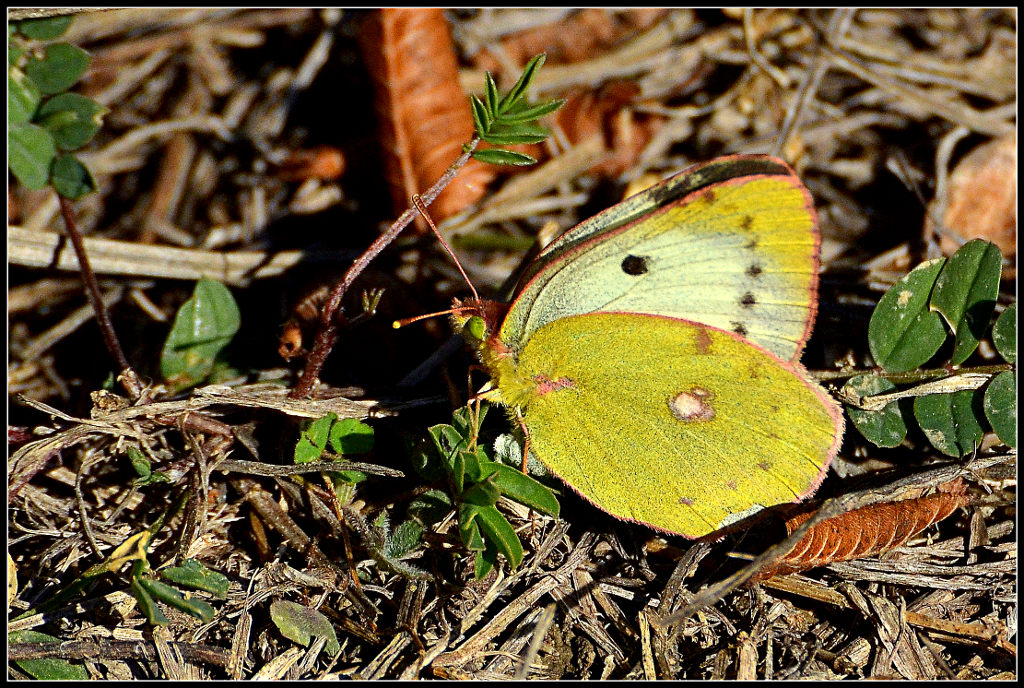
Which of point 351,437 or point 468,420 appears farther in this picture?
point 351,437

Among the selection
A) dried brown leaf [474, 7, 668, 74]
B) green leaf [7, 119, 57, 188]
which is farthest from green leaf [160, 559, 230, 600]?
dried brown leaf [474, 7, 668, 74]

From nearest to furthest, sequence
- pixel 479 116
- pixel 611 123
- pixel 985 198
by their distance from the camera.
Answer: pixel 479 116, pixel 985 198, pixel 611 123

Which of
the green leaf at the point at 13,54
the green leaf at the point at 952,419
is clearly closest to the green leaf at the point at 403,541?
the green leaf at the point at 952,419

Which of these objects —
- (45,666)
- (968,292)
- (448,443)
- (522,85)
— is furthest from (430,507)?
(968,292)

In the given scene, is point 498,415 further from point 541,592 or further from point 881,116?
point 881,116

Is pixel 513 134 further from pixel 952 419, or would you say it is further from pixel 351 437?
pixel 952 419

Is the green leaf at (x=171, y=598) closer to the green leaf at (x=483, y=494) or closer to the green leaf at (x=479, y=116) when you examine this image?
the green leaf at (x=483, y=494)
